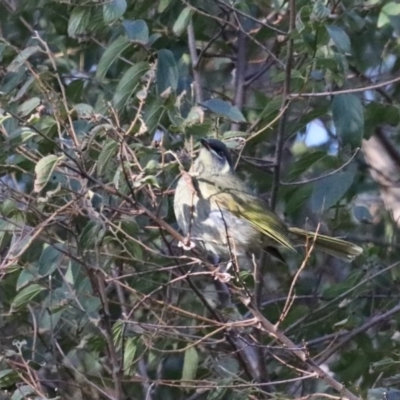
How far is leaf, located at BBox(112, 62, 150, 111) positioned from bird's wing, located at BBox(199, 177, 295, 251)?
60 centimetres

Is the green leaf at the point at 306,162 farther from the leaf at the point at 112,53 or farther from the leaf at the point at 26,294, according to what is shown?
the leaf at the point at 26,294

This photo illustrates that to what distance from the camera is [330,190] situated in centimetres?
372

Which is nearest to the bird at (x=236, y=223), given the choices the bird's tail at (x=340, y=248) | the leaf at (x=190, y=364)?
the bird's tail at (x=340, y=248)

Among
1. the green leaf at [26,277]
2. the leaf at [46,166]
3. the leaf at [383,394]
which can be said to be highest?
the leaf at [46,166]

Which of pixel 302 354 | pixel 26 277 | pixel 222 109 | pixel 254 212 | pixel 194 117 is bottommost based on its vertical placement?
pixel 254 212

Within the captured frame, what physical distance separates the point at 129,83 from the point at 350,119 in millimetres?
786

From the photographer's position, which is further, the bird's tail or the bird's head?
A: the bird's tail

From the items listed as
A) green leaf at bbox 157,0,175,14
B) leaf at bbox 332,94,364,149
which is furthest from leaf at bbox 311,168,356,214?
green leaf at bbox 157,0,175,14

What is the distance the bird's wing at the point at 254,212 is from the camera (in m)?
4.13

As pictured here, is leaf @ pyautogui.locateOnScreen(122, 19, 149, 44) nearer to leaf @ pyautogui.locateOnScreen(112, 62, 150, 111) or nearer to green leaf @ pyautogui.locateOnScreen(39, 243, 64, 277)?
leaf @ pyautogui.locateOnScreen(112, 62, 150, 111)

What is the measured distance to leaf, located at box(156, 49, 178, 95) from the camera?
3691 millimetres

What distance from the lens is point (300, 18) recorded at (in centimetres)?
327

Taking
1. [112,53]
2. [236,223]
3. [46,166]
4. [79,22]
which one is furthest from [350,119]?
[46,166]

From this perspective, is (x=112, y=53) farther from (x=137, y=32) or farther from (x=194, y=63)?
(x=194, y=63)
